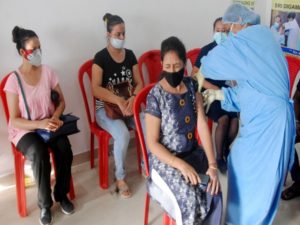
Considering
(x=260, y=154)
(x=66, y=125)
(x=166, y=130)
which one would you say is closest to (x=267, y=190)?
(x=260, y=154)

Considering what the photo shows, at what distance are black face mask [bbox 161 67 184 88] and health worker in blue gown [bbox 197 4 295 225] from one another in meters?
0.13

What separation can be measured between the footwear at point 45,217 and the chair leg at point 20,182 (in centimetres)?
17

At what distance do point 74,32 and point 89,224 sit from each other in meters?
1.37

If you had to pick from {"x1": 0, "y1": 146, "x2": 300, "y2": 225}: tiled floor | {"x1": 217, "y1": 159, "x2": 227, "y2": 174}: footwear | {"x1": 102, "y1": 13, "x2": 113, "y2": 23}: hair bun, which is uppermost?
{"x1": 102, "y1": 13, "x2": 113, "y2": 23}: hair bun

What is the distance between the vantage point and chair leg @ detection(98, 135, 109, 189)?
238 cm

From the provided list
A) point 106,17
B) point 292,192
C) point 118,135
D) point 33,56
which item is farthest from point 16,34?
point 292,192

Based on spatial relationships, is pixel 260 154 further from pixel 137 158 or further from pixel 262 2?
pixel 262 2

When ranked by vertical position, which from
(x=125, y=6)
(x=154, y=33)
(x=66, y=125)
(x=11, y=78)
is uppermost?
(x=125, y=6)

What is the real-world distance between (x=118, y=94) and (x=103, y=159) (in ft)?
1.58

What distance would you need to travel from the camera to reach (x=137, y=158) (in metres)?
2.84

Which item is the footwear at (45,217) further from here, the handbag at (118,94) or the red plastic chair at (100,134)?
the handbag at (118,94)

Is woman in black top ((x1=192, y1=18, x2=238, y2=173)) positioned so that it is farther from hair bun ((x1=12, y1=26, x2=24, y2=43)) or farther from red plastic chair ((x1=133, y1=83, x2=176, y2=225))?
hair bun ((x1=12, y1=26, x2=24, y2=43))

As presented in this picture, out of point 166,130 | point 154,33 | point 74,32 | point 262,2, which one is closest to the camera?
point 166,130

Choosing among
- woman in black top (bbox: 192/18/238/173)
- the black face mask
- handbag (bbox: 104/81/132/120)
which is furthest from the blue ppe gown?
handbag (bbox: 104/81/132/120)
